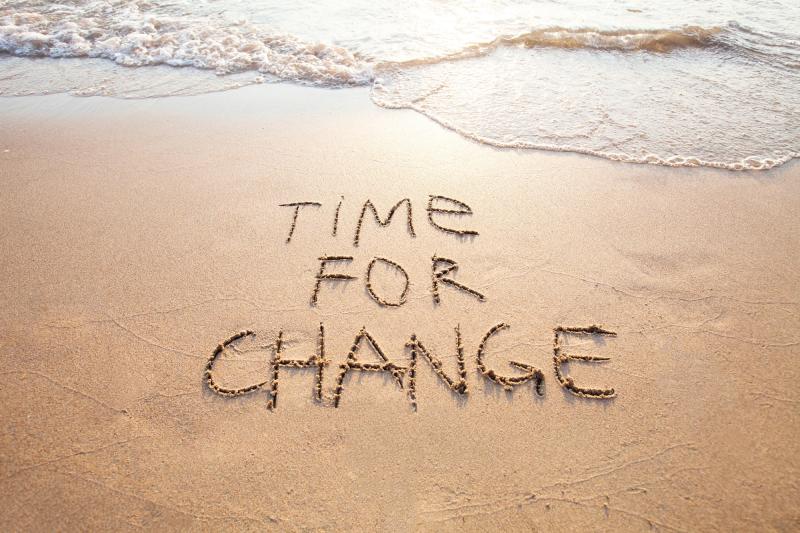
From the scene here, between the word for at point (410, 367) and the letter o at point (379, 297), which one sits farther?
the letter o at point (379, 297)

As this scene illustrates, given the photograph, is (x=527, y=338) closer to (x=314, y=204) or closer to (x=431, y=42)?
(x=314, y=204)

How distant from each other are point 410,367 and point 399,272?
0.67 metres

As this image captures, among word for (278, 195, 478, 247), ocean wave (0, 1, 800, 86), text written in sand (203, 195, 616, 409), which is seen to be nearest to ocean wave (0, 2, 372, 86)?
ocean wave (0, 1, 800, 86)

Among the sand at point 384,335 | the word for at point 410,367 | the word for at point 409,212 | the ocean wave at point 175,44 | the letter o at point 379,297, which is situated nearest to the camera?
the sand at point 384,335

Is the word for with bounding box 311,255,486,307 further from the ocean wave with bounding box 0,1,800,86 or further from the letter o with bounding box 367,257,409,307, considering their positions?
the ocean wave with bounding box 0,1,800,86

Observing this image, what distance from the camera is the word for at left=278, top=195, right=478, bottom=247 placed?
301 centimetres

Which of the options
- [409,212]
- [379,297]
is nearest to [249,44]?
[409,212]

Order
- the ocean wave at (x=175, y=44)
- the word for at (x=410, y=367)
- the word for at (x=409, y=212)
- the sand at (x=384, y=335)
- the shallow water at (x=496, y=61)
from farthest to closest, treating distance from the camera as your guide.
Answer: the ocean wave at (x=175, y=44), the shallow water at (x=496, y=61), the word for at (x=409, y=212), the word for at (x=410, y=367), the sand at (x=384, y=335)

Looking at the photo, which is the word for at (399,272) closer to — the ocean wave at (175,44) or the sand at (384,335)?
the sand at (384,335)

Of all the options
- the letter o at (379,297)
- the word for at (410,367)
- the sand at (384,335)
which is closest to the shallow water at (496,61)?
the sand at (384,335)

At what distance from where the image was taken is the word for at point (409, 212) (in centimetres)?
301

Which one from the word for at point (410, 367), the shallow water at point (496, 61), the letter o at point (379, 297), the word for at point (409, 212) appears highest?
the shallow water at point (496, 61)

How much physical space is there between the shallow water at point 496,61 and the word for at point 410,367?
2045 mm

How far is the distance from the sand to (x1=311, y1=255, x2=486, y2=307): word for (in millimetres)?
41
